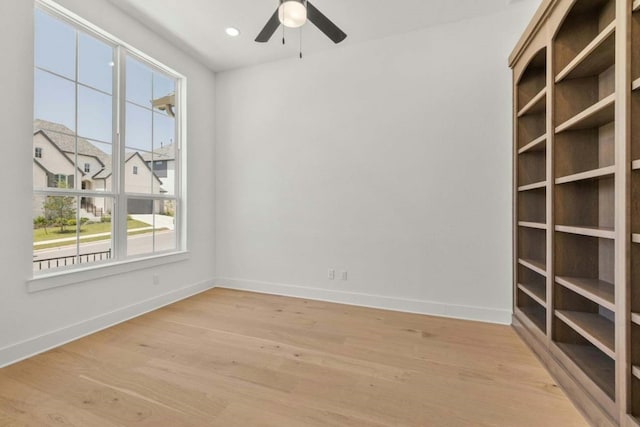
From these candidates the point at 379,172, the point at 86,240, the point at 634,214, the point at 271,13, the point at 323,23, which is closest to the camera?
the point at 634,214

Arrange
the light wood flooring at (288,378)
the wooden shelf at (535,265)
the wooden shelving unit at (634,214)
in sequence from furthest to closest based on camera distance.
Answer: the wooden shelf at (535,265) → the light wood flooring at (288,378) → the wooden shelving unit at (634,214)

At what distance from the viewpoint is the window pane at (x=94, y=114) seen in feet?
8.57

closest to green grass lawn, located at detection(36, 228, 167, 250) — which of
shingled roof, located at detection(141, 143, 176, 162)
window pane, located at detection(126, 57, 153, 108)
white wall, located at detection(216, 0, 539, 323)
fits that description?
shingled roof, located at detection(141, 143, 176, 162)

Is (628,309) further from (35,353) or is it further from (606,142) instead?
(35,353)

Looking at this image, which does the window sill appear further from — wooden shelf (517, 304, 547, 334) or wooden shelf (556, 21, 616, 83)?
wooden shelf (556, 21, 616, 83)

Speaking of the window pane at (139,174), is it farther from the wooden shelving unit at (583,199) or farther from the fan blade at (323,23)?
the wooden shelving unit at (583,199)

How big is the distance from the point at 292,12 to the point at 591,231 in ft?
7.33

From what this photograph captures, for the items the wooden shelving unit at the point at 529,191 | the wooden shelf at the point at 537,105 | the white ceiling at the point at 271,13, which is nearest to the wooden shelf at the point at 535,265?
the wooden shelving unit at the point at 529,191

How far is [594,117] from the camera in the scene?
5.55 feet

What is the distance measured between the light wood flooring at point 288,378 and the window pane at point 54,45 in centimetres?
232

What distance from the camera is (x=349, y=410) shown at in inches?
63.2

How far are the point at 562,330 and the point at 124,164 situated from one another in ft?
13.1

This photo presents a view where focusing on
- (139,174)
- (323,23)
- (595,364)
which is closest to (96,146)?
(139,174)

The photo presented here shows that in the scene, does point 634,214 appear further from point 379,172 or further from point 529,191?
point 379,172
